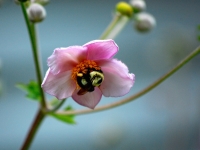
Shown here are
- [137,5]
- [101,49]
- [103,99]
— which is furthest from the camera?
[103,99]

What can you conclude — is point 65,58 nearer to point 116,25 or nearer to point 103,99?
point 116,25

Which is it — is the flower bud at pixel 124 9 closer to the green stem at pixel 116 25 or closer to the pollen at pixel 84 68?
the green stem at pixel 116 25

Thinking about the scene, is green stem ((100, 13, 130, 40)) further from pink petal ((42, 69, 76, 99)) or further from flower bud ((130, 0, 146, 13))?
pink petal ((42, 69, 76, 99))

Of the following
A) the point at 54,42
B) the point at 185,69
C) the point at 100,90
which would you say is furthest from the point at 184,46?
the point at 100,90

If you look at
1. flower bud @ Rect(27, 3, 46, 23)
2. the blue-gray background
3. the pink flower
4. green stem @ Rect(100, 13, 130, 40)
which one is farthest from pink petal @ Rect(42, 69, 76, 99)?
the blue-gray background

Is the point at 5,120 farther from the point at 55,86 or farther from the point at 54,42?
the point at 55,86

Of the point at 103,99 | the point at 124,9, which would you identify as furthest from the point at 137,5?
the point at 103,99

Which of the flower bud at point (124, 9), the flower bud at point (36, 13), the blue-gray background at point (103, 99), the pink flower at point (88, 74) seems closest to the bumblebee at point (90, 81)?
the pink flower at point (88, 74)
